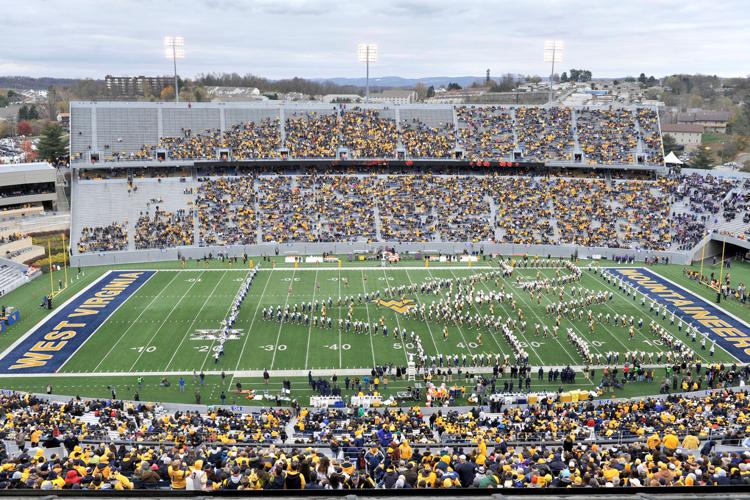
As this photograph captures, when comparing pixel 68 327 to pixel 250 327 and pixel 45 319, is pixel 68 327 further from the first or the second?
pixel 250 327

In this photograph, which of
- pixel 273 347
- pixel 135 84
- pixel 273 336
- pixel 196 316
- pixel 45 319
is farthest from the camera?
pixel 135 84

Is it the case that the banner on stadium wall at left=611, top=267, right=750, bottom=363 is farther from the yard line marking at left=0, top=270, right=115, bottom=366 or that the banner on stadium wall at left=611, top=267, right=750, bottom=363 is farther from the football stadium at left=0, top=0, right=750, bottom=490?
the yard line marking at left=0, top=270, right=115, bottom=366

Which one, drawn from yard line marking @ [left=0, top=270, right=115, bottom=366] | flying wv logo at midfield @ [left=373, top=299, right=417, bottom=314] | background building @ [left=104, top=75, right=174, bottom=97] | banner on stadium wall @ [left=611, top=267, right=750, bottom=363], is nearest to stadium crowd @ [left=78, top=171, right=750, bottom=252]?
yard line marking @ [left=0, top=270, right=115, bottom=366]

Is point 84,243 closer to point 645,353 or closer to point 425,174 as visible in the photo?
point 425,174

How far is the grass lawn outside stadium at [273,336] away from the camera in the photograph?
2184cm

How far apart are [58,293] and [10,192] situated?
1777 centimetres

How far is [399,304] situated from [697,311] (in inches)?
547

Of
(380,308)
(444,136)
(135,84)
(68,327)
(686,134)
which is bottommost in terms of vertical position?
(68,327)

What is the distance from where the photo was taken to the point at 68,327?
27.0 meters

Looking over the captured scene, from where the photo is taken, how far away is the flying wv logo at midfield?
29.3 m

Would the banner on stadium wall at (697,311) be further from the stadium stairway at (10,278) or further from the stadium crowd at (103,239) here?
the stadium stairway at (10,278)

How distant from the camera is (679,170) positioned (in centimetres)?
5006

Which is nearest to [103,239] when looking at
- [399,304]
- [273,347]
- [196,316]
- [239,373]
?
[196,316]

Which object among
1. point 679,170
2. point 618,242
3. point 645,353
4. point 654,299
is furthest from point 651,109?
point 645,353
